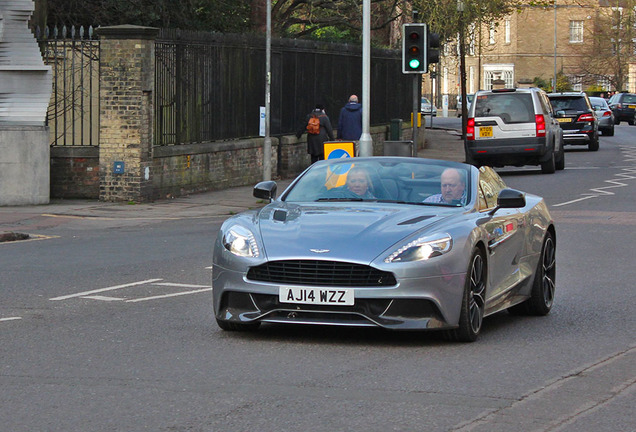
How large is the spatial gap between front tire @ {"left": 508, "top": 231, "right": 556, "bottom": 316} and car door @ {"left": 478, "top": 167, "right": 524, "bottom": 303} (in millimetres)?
392

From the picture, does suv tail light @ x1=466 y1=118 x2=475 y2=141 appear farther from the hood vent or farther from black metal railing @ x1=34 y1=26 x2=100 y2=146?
the hood vent

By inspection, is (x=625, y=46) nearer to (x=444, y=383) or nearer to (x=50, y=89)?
(x=50, y=89)

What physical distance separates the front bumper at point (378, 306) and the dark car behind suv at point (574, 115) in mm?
30896

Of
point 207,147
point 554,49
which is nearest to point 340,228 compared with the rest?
point 207,147

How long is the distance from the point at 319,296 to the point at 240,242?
74 cm

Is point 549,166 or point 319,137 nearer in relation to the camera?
point 319,137

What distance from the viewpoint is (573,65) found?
10262 centimetres

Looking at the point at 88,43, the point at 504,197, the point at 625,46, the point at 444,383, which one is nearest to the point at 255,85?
the point at 88,43

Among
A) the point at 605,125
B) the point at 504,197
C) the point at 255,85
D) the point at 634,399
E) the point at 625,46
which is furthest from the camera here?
the point at 625,46

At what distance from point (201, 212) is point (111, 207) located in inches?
63.1

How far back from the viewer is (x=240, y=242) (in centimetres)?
828

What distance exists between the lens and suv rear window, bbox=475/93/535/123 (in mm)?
28172

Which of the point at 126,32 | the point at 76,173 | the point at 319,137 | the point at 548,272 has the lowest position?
the point at 548,272

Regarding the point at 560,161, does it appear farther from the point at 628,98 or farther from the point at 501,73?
the point at 501,73
